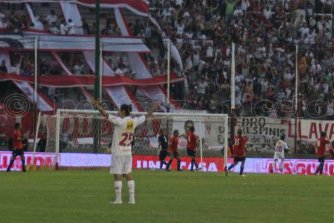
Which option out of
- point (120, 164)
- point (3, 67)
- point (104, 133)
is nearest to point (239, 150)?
point (104, 133)

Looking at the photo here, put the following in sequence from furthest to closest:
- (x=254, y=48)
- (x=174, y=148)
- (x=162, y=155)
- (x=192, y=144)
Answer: (x=254, y=48) → (x=162, y=155) → (x=192, y=144) → (x=174, y=148)

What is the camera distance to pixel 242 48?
174 feet

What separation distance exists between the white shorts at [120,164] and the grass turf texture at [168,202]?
70 centimetres

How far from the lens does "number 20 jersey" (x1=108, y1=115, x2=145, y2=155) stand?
20.7 metres

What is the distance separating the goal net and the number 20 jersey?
66.5 feet

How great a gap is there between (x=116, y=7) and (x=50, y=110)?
8.89 meters

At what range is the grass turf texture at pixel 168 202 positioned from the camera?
17.4 meters

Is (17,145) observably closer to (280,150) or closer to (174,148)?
(174,148)

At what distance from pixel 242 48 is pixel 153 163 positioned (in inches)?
431

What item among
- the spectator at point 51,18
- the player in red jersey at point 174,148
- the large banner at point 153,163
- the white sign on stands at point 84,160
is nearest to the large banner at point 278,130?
the large banner at point 153,163

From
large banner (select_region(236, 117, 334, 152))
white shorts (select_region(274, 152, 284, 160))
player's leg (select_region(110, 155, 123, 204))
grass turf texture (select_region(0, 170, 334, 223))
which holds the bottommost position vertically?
grass turf texture (select_region(0, 170, 334, 223))

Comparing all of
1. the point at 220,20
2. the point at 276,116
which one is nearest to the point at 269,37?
the point at 220,20

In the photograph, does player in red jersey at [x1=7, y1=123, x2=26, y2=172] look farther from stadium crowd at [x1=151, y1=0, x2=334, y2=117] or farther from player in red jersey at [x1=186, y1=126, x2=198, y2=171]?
stadium crowd at [x1=151, y1=0, x2=334, y2=117]

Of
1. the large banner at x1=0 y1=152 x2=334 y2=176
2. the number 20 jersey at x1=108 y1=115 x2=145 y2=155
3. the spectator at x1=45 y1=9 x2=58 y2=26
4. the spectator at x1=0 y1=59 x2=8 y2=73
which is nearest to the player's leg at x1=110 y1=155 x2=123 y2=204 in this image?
the number 20 jersey at x1=108 y1=115 x2=145 y2=155
